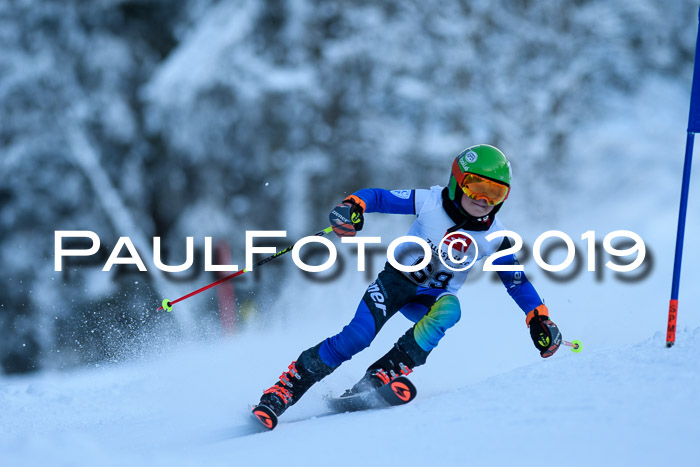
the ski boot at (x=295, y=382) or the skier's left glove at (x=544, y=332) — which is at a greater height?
the skier's left glove at (x=544, y=332)

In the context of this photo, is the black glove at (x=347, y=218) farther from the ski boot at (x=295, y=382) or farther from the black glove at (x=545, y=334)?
the black glove at (x=545, y=334)

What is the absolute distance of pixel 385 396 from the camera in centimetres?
367

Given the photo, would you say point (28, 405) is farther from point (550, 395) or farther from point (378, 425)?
point (550, 395)

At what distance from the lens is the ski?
3.63 m

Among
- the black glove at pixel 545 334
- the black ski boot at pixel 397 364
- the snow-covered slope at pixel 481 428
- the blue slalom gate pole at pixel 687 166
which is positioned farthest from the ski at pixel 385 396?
the blue slalom gate pole at pixel 687 166

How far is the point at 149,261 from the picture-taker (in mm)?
13016

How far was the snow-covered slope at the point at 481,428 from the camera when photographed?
2447 mm

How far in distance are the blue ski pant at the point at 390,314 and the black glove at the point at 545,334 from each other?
399 mm

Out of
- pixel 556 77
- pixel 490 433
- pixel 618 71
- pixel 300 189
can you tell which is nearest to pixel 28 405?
pixel 490 433

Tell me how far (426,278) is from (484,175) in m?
0.65

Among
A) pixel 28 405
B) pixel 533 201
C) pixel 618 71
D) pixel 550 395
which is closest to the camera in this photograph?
pixel 550 395

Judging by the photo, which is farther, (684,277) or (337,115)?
(337,115)

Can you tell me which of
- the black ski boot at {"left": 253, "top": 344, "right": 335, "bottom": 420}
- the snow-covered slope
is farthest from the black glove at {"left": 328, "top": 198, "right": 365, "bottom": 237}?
the snow-covered slope

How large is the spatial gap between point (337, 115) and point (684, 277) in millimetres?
6750
